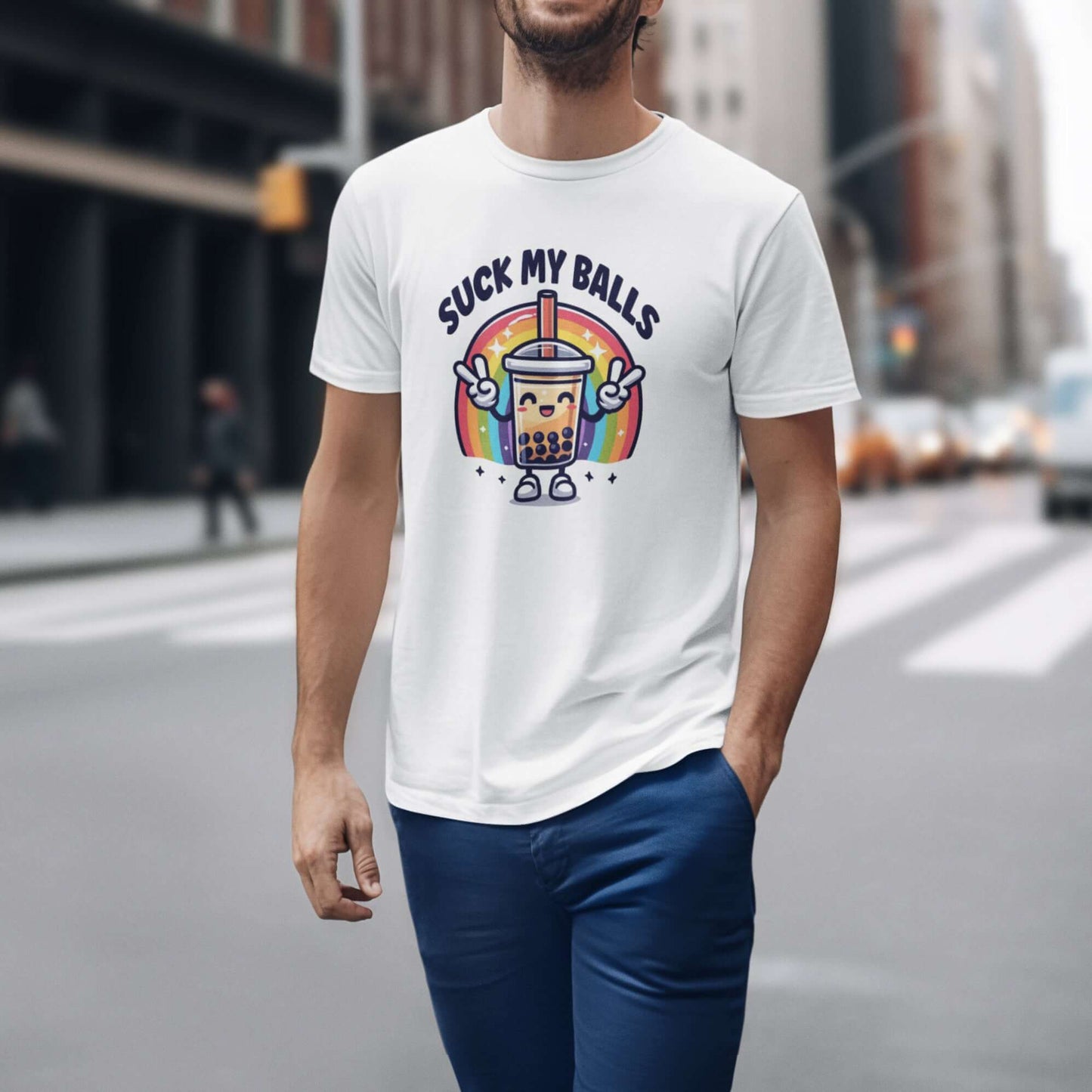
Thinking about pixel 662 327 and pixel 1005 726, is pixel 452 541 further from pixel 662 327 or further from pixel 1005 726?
pixel 1005 726

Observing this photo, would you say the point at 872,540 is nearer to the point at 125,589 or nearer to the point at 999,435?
the point at 125,589

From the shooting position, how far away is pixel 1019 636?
13.0m

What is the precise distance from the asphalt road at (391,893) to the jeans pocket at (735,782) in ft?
7.23

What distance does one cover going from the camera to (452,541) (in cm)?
219

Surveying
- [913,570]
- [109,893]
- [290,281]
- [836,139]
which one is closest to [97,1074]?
[109,893]

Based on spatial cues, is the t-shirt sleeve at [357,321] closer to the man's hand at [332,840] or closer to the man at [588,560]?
the man at [588,560]

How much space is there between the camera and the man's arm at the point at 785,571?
2.17 meters

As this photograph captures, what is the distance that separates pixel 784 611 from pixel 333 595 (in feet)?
1.68

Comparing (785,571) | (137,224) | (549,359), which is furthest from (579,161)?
(137,224)

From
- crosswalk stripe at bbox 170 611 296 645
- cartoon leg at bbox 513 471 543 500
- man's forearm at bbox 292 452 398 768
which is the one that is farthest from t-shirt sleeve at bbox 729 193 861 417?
crosswalk stripe at bbox 170 611 296 645

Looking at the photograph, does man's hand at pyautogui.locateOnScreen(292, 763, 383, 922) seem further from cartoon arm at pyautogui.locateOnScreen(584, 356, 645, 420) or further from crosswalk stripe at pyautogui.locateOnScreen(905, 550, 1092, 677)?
crosswalk stripe at pyautogui.locateOnScreen(905, 550, 1092, 677)

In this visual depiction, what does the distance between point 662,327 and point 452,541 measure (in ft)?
1.07

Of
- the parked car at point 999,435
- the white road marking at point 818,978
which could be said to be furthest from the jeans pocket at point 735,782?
the parked car at point 999,435

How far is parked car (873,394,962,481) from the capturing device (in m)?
39.6
